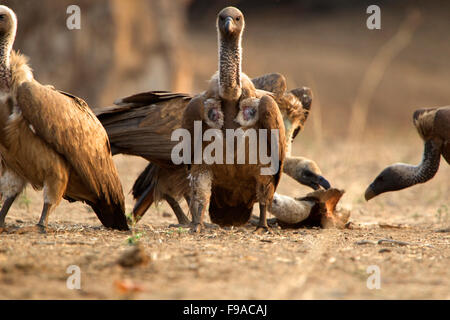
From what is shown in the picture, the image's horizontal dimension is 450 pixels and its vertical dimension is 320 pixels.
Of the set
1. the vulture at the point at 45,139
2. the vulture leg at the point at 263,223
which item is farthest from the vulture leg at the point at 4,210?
the vulture leg at the point at 263,223

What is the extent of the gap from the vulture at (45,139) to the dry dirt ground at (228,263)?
37 centimetres

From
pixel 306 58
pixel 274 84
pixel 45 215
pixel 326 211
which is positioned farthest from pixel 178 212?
pixel 306 58

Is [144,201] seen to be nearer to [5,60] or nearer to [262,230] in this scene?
[262,230]

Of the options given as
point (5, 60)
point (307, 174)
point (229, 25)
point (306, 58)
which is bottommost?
point (307, 174)

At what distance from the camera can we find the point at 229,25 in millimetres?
5172

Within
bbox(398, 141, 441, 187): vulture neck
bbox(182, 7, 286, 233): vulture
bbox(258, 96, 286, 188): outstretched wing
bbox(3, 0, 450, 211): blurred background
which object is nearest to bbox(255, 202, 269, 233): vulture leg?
bbox(182, 7, 286, 233): vulture

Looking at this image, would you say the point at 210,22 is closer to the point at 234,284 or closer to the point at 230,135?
the point at 230,135

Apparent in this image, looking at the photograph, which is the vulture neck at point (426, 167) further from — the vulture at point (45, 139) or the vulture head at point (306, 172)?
the vulture at point (45, 139)

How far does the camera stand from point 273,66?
2083 cm

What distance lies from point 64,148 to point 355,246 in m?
2.15

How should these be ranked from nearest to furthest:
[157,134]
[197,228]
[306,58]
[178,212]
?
[197,228]
[157,134]
[178,212]
[306,58]

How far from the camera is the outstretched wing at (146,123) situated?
20.0 feet

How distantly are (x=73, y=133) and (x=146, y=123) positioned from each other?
1.20 m

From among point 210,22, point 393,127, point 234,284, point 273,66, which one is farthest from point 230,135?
point 210,22
